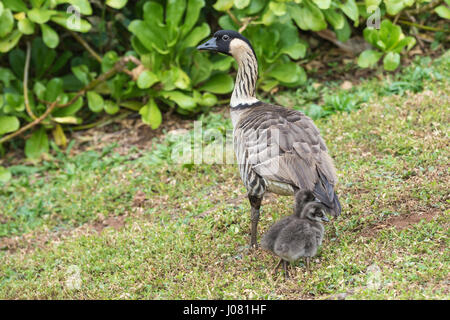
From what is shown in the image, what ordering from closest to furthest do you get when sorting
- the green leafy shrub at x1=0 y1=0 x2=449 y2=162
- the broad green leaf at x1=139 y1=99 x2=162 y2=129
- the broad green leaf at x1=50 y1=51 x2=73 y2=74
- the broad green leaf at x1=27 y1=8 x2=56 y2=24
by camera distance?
the broad green leaf at x1=27 y1=8 x2=56 y2=24
the green leafy shrub at x1=0 y1=0 x2=449 y2=162
the broad green leaf at x1=139 y1=99 x2=162 y2=129
the broad green leaf at x1=50 y1=51 x2=73 y2=74

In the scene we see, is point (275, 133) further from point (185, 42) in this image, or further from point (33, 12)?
point (33, 12)

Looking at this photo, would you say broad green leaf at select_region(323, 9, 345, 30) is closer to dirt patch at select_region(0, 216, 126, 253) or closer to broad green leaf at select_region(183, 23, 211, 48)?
broad green leaf at select_region(183, 23, 211, 48)

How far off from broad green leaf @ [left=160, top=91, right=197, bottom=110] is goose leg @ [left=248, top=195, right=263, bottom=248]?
355cm

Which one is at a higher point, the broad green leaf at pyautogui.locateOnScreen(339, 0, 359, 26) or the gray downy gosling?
the broad green leaf at pyautogui.locateOnScreen(339, 0, 359, 26)

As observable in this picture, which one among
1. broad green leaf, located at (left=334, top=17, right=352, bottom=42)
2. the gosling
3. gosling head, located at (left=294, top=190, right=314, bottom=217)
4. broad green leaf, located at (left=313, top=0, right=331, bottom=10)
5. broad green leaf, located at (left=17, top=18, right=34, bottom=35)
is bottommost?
the gosling

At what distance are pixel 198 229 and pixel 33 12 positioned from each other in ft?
14.4

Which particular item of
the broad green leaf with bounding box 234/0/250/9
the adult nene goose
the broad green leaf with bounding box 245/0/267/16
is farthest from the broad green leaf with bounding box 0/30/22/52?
the adult nene goose

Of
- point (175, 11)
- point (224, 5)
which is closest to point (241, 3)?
point (224, 5)

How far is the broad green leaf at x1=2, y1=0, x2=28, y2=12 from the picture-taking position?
340 inches

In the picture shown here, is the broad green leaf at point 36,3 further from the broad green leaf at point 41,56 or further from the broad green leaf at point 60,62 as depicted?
the broad green leaf at point 60,62

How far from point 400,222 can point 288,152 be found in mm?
1379

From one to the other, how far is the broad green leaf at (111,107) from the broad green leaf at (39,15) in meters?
1.71

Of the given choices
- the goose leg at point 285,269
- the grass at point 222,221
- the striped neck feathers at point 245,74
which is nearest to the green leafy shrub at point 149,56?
the grass at point 222,221

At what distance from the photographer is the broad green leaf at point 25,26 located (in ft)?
28.3
